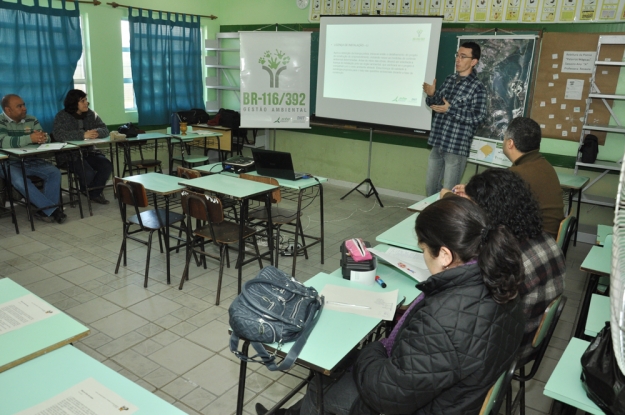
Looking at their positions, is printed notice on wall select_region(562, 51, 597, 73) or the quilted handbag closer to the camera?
the quilted handbag

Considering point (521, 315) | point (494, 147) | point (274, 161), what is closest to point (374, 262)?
point (521, 315)

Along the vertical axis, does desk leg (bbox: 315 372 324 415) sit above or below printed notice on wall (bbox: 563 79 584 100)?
below

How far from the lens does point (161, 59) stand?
A: 21.5 feet

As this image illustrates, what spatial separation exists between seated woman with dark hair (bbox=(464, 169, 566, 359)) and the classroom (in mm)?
169

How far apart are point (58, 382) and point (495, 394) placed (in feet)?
4.09

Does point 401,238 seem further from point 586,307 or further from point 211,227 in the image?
point 211,227

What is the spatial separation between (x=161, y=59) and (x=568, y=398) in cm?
645

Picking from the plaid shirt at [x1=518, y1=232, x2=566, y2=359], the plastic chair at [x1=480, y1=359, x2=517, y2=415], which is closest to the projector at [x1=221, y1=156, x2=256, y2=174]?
the plaid shirt at [x1=518, y1=232, x2=566, y2=359]

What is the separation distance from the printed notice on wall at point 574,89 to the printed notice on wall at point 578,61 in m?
0.10

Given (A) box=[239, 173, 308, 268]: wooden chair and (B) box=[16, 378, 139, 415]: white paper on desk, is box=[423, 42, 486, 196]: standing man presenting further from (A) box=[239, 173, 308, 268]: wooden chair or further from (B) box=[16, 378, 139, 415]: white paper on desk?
(B) box=[16, 378, 139, 415]: white paper on desk

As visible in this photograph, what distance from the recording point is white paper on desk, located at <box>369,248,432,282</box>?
205 centimetres

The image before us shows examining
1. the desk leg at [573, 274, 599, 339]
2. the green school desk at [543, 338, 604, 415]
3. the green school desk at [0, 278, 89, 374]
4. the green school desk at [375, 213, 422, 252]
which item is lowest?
the desk leg at [573, 274, 599, 339]

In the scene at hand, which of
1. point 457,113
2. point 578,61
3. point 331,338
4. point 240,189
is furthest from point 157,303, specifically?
point 578,61

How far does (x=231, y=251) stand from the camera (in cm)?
→ 429
